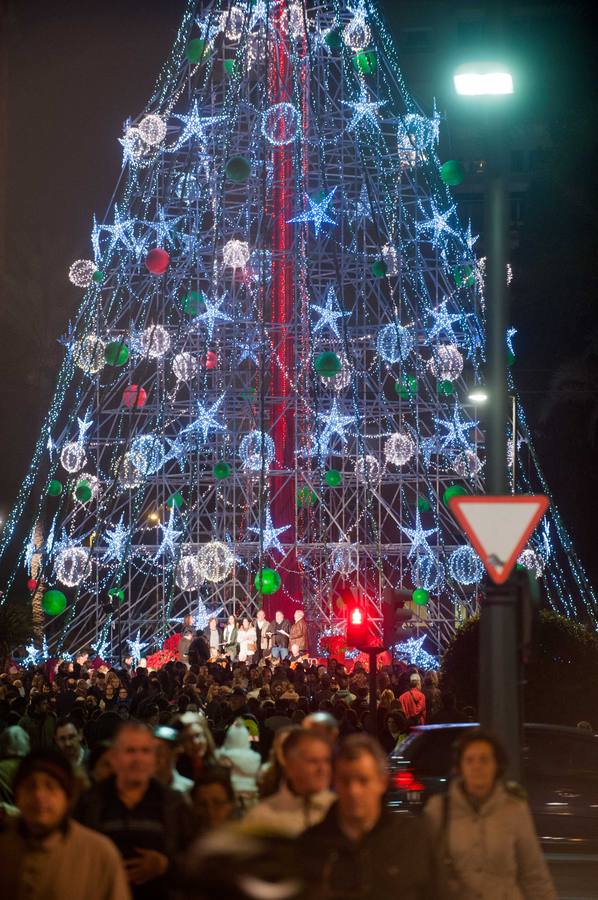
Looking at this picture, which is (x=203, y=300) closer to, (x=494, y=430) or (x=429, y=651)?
(x=429, y=651)

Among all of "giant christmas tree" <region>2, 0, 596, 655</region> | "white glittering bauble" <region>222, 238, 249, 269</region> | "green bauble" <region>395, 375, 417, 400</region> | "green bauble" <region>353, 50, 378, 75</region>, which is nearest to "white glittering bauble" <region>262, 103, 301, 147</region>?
"giant christmas tree" <region>2, 0, 596, 655</region>

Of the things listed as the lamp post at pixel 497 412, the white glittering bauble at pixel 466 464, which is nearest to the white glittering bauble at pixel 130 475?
the white glittering bauble at pixel 466 464

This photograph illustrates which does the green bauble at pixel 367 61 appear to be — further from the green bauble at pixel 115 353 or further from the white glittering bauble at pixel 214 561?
the white glittering bauble at pixel 214 561

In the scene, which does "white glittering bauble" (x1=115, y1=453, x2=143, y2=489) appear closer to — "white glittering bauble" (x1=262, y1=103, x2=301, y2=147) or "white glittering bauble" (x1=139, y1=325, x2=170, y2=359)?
"white glittering bauble" (x1=139, y1=325, x2=170, y2=359)

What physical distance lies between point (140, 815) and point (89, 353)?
22.9 meters

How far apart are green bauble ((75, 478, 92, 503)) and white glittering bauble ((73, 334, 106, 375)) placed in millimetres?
2053

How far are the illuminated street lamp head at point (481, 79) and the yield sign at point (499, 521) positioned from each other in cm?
237

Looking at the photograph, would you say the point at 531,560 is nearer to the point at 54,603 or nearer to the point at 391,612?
the point at 54,603

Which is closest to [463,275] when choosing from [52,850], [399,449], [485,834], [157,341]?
[399,449]

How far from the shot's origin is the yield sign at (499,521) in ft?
26.4

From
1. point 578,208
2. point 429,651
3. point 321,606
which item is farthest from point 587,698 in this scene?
point 578,208

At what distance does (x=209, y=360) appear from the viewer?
29016 millimetres

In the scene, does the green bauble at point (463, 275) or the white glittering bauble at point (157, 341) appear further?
the green bauble at point (463, 275)

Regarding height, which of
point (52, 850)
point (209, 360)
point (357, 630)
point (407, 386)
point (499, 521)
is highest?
point (209, 360)
